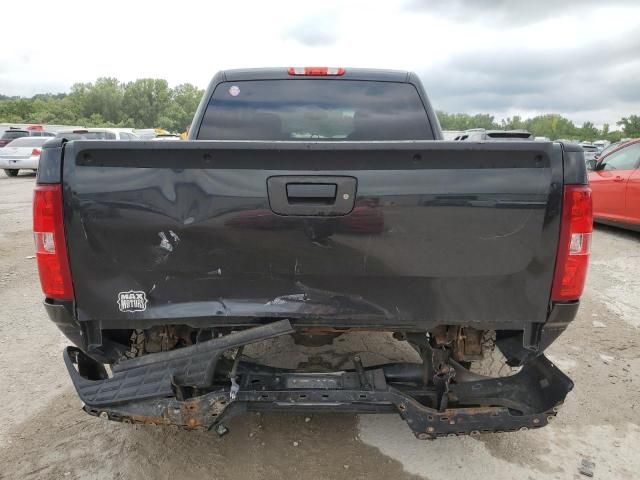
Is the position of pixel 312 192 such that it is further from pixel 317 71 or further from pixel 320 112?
pixel 317 71

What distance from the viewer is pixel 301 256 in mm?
1996

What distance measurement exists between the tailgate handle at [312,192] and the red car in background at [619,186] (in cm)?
684

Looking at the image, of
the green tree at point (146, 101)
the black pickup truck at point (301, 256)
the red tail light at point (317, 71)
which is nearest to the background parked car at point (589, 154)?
the black pickup truck at point (301, 256)

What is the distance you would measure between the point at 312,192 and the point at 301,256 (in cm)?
29

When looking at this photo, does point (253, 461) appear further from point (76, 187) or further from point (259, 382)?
point (76, 187)

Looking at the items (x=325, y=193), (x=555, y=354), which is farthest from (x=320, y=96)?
(x=555, y=354)

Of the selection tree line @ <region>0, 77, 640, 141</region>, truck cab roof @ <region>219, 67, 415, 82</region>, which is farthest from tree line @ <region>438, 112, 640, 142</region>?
truck cab roof @ <region>219, 67, 415, 82</region>

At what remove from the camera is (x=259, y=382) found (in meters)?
2.24

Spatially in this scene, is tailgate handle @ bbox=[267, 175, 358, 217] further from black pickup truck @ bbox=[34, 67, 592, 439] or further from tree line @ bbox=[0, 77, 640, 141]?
tree line @ bbox=[0, 77, 640, 141]

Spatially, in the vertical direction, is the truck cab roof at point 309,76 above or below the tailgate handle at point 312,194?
above

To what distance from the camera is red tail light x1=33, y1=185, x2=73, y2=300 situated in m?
1.94

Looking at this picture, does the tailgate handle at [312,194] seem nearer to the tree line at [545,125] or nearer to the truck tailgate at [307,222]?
the truck tailgate at [307,222]

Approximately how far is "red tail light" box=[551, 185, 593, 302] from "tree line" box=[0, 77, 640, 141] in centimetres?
7938

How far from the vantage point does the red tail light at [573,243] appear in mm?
1946
